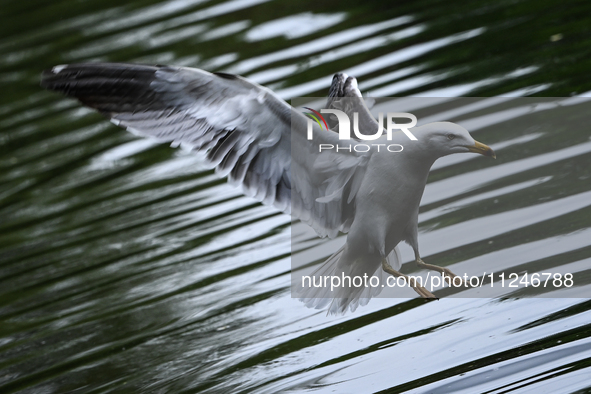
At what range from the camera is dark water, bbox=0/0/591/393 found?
10.7ft

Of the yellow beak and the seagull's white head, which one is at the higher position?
the seagull's white head

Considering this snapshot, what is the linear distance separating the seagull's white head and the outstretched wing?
0.29 m

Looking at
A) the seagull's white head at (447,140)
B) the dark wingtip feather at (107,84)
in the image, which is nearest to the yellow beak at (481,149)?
the seagull's white head at (447,140)

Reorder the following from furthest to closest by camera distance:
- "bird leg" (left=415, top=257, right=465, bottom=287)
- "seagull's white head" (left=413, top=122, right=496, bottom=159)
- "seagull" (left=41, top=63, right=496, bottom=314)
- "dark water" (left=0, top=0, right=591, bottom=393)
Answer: "dark water" (left=0, top=0, right=591, bottom=393) → "bird leg" (left=415, top=257, right=465, bottom=287) → "seagull" (left=41, top=63, right=496, bottom=314) → "seagull's white head" (left=413, top=122, right=496, bottom=159)

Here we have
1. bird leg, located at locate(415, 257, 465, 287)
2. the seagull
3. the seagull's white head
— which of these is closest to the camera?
the seagull's white head

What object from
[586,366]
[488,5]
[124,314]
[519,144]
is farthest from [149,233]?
[488,5]

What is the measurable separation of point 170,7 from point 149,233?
11.4ft

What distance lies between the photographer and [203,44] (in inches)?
261

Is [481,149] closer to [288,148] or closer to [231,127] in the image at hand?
[288,148]

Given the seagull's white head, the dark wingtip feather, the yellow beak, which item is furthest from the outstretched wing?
the yellow beak

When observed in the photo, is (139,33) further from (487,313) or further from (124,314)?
(487,313)

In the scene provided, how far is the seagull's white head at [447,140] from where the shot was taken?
2.76 m

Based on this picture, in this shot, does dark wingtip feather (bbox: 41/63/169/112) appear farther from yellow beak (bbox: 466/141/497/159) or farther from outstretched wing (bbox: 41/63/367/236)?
yellow beak (bbox: 466/141/497/159)

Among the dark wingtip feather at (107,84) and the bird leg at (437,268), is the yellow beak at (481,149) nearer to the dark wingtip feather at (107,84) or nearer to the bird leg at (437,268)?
the bird leg at (437,268)
